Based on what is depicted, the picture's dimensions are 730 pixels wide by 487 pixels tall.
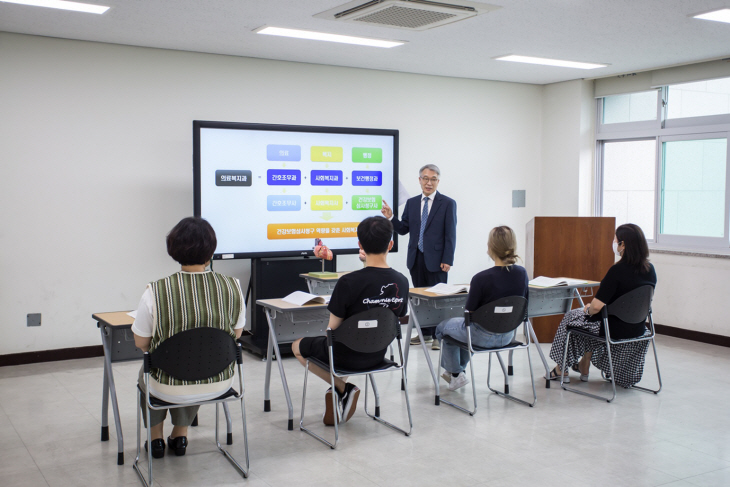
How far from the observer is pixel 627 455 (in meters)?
→ 3.56

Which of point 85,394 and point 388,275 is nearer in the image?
point 388,275

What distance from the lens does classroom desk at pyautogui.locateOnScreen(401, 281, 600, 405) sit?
4.57 metres

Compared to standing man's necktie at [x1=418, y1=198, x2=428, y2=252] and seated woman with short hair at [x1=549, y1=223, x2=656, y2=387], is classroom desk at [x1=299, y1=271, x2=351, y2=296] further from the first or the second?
seated woman with short hair at [x1=549, y1=223, x2=656, y2=387]

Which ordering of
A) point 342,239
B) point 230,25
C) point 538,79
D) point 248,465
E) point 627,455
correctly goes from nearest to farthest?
point 248,465 < point 627,455 < point 230,25 < point 342,239 < point 538,79

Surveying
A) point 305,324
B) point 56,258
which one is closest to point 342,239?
point 305,324

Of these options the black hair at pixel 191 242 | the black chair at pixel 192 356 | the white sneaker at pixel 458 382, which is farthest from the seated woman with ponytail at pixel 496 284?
the black hair at pixel 191 242

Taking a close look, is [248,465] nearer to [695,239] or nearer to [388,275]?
[388,275]

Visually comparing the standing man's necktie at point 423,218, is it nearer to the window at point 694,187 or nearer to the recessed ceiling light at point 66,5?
the window at point 694,187

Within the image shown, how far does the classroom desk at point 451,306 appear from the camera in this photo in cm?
457

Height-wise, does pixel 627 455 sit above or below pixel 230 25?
below

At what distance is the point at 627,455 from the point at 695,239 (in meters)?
4.08

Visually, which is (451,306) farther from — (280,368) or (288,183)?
(288,183)

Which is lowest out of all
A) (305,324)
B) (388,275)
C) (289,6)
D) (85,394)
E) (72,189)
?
(85,394)

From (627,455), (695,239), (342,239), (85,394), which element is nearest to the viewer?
(627,455)
